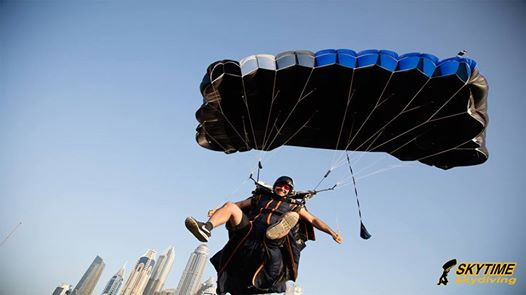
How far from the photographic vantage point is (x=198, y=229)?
3.17 meters

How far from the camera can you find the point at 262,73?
5125 millimetres

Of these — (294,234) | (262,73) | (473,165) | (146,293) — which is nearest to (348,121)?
(262,73)

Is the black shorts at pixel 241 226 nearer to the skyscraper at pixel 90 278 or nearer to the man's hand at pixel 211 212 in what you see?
the man's hand at pixel 211 212

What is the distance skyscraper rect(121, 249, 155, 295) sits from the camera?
297ft

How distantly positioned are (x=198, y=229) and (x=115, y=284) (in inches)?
4996

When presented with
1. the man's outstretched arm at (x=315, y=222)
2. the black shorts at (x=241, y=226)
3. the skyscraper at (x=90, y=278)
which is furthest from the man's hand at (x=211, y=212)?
the skyscraper at (x=90, y=278)

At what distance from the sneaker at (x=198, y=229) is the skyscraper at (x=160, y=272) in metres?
103

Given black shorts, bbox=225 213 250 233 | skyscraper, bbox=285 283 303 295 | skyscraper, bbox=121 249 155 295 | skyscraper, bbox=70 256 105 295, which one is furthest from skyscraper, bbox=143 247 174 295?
black shorts, bbox=225 213 250 233

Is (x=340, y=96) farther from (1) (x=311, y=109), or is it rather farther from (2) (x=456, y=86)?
(2) (x=456, y=86)

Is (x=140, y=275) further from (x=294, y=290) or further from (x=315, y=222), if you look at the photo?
(x=315, y=222)

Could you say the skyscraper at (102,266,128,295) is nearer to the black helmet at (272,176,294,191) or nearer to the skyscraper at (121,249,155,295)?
the skyscraper at (121,249,155,295)

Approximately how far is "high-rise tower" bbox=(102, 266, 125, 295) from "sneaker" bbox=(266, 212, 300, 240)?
398 ft

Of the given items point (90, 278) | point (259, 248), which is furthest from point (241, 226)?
point (90, 278)

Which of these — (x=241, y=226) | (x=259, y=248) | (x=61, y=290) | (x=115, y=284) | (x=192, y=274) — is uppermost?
(x=241, y=226)
